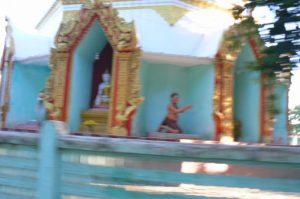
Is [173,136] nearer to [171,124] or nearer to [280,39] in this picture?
[171,124]

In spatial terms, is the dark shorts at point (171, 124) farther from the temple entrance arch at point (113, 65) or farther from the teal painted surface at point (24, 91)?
the teal painted surface at point (24, 91)

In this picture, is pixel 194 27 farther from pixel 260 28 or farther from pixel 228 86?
pixel 260 28

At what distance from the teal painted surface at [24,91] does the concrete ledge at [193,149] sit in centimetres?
773

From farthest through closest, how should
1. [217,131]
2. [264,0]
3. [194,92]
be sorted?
[194,92] → [217,131] → [264,0]

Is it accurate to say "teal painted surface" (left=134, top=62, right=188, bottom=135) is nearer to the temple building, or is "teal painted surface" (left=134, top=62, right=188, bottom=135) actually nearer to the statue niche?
the temple building

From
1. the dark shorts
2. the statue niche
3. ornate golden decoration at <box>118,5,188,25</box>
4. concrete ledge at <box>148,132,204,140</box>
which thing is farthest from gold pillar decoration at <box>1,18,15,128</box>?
the dark shorts

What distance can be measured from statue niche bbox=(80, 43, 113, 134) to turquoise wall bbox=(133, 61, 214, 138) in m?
0.79

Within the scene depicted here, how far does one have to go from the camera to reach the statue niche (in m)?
8.92

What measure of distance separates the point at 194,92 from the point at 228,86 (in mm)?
939

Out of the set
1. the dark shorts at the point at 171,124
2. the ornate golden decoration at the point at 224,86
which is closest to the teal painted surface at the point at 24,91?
the dark shorts at the point at 171,124

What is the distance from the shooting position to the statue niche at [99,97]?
8922 millimetres

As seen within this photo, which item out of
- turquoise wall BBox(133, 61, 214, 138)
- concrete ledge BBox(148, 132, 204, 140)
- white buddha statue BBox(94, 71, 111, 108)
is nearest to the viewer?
concrete ledge BBox(148, 132, 204, 140)

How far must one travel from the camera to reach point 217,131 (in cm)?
843

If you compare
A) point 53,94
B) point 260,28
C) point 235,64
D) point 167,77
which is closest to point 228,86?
point 235,64
